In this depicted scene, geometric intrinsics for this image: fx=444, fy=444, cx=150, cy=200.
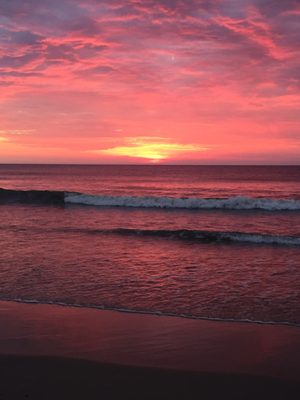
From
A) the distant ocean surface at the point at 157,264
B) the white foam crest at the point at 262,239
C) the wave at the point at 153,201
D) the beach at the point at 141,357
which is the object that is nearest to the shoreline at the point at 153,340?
the beach at the point at 141,357

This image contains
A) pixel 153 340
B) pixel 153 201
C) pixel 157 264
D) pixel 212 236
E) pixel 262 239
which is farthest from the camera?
pixel 153 201

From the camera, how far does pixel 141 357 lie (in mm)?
5117

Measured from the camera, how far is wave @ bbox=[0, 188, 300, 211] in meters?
25.6

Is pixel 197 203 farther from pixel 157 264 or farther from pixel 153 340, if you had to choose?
pixel 153 340

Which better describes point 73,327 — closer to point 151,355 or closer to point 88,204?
point 151,355

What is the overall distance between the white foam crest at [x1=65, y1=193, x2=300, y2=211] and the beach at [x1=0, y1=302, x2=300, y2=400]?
64.9 ft

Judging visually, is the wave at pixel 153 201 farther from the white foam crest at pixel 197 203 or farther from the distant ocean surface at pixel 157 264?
the distant ocean surface at pixel 157 264

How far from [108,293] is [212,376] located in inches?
140

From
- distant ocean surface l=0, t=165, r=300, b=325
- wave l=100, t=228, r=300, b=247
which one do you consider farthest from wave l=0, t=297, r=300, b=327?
wave l=100, t=228, r=300, b=247

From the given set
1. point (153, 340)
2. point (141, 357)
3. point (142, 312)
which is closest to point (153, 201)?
point (142, 312)

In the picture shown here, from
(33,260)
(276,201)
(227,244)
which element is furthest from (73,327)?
(276,201)

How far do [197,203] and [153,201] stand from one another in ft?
9.00

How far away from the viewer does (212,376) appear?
15.3 feet

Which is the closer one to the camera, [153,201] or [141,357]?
[141,357]
